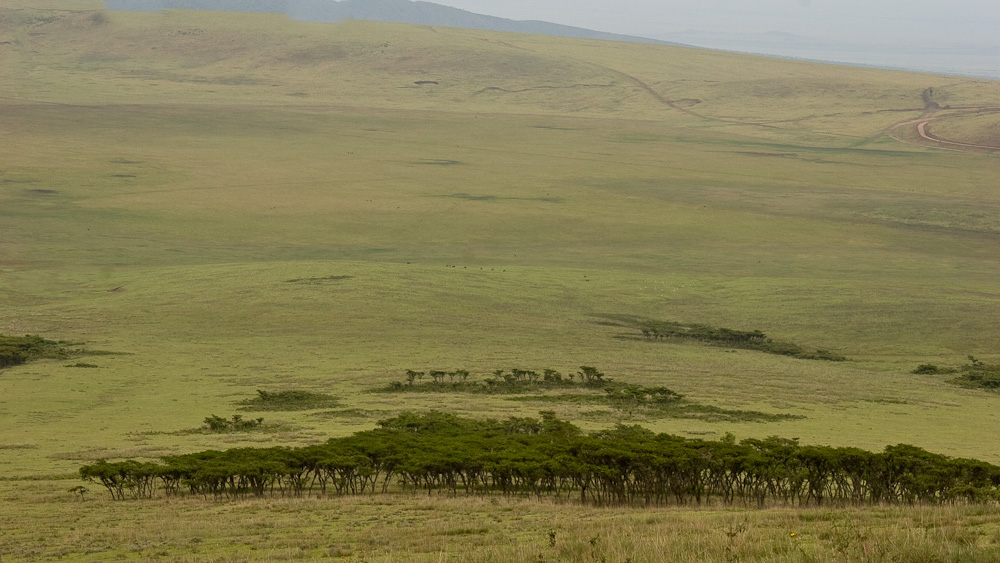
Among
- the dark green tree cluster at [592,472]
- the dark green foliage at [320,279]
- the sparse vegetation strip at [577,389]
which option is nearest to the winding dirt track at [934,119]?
the dark green foliage at [320,279]

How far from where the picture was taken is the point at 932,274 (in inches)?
2788

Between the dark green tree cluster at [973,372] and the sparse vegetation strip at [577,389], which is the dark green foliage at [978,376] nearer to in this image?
the dark green tree cluster at [973,372]

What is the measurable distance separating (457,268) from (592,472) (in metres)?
45.6

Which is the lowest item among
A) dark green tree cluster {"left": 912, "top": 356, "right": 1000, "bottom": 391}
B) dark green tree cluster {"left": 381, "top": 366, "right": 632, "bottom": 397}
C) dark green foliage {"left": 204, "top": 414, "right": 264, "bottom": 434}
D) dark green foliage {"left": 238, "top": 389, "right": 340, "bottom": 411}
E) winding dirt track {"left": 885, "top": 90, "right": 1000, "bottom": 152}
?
dark green foliage {"left": 238, "top": 389, "right": 340, "bottom": 411}

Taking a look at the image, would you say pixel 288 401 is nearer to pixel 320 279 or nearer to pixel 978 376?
pixel 320 279

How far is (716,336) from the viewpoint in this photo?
173ft

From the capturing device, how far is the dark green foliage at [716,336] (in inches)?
1948

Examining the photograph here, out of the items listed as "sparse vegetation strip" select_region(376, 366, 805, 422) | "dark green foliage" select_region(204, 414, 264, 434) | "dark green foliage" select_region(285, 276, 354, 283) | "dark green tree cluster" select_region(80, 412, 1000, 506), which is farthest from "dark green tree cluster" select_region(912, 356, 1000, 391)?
"dark green foliage" select_region(285, 276, 354, 283)

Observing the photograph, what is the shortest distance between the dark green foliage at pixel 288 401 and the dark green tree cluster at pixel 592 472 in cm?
994

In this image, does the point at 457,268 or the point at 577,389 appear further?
the point at 457,268

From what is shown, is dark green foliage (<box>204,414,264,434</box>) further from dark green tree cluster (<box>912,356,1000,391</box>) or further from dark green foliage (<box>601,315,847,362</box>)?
dark green tree cluster (<box>912,356,1000,391</box>)

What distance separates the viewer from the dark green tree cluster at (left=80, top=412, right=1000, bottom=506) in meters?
22.8

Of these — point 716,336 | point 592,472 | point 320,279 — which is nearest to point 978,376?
point 716,336

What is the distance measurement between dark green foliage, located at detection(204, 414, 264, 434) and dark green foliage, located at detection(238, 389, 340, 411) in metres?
2.75
